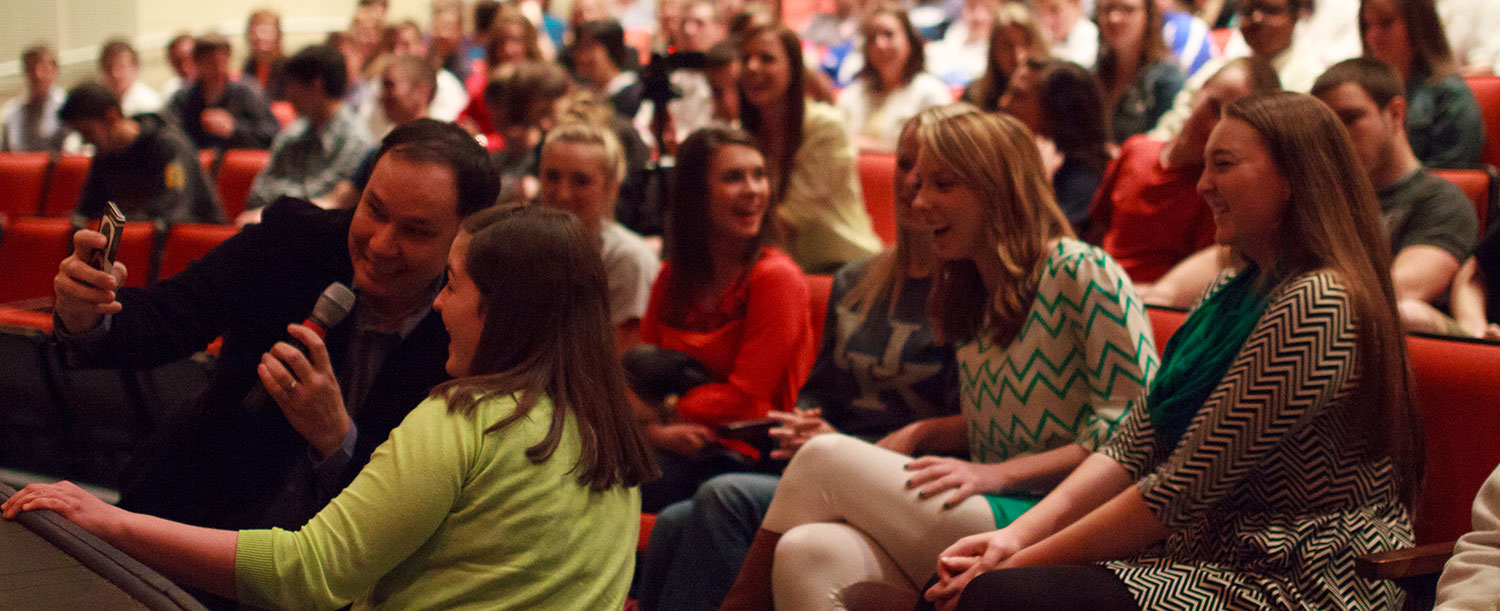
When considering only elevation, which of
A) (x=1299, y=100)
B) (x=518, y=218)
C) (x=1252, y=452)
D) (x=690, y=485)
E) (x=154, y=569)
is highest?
(x=1299, y=100)

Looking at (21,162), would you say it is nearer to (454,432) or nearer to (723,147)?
(723,147)

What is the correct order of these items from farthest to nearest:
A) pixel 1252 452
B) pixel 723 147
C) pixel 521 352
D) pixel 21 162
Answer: pixel 21 162, pixel 723 147, pixel 1252 452, pixel 521 352

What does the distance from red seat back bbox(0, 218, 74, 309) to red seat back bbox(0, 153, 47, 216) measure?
2.21 meters

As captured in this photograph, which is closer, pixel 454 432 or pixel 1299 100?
pixel 454 432

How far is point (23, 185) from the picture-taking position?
574 cm

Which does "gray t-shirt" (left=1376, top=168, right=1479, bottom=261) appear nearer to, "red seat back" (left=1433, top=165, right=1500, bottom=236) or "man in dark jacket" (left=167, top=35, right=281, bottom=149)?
"red seat back" (left=1433, top=165, right=1500, bottom=236)

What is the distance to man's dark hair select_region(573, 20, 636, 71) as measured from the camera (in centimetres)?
586

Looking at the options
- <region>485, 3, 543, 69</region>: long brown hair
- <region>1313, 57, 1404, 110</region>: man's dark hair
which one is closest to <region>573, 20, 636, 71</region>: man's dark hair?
<region>485, 3, 543, 69</region>: long brown hair

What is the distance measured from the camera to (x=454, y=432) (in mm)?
1315

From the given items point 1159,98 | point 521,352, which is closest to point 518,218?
point 521,352

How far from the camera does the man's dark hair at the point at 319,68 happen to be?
507cm

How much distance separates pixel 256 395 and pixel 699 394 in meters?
0.94

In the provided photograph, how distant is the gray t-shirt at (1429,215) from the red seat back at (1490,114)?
3.52ft

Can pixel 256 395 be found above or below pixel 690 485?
above
